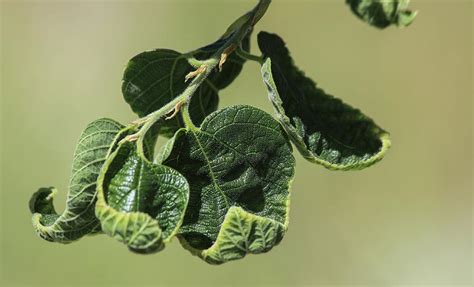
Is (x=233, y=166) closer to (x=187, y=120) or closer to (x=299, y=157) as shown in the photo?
(x=187, y=120)

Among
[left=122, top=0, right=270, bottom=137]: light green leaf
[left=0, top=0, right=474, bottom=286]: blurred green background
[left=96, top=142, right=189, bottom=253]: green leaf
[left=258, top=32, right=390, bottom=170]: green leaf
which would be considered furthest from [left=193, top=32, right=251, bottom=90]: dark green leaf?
[left=0, top=0, right=474, bottom=286]: blurred green background

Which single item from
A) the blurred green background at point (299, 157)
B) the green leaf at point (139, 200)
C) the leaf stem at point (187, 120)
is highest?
the blurred green background at point (299, 157)

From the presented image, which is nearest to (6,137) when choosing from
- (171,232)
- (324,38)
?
(324,38)

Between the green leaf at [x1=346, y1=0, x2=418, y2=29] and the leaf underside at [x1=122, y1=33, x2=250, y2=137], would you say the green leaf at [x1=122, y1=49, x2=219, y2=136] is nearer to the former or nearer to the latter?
the leaf underside at [x1=122, y1=33, x2=250, y2=137]

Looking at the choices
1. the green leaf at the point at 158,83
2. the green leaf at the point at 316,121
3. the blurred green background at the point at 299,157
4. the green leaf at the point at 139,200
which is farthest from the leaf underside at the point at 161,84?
the blurred green background at the point at 299,157

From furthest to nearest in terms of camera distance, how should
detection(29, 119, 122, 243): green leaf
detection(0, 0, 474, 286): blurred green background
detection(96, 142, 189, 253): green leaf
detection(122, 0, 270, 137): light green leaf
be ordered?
detection(0, 0, 474, 286): blurred green background
detection(122, 0, 270, 137): light green leaf
detection(29, 119, 122, 243): green leaf
detection(96, 142, 189, 253): green leaf

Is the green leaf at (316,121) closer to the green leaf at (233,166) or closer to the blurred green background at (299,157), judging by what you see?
the green leaf at (233,166)

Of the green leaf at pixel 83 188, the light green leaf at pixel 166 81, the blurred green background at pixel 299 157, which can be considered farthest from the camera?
the blurred green background at pixel 299 157

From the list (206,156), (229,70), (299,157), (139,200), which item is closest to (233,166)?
(206,156)
